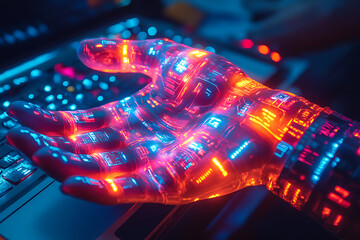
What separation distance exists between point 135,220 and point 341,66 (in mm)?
965

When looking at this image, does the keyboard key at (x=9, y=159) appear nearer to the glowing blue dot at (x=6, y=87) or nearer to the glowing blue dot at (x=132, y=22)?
the glowing blue dot at (x=6, y=87)

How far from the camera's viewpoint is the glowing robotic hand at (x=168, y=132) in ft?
1.19

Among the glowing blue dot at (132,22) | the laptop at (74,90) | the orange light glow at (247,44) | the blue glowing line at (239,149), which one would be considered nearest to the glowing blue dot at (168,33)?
the laptop at (74,90)

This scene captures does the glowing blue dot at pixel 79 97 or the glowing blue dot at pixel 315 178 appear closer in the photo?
the glowing blue dot at pixel 315 178

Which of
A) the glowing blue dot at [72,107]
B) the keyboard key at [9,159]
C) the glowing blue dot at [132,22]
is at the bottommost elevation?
the keyboard key at [9,159]

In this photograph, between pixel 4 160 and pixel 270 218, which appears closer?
pixel 4 160

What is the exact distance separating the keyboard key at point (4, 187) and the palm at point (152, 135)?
9 centimetres

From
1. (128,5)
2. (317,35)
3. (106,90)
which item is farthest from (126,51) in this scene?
(317,35)

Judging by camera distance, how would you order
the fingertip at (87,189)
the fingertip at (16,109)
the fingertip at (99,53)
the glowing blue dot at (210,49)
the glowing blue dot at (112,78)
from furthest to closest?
the glowing blue dot at (210,49)
the glowing blue dot at (112,78)
the fingertip at (99,53)
the fingertip at (16,109)
the fingertip at (87,189)

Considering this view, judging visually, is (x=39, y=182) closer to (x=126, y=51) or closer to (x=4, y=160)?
(x=4, y=160)

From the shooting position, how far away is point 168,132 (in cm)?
52

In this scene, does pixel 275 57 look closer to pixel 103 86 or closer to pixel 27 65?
pixel 103 86

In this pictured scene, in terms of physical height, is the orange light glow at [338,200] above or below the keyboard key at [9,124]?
below

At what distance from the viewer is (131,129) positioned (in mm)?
518
